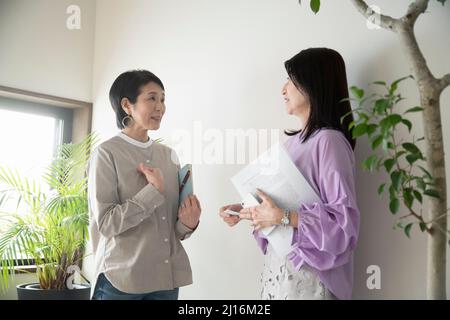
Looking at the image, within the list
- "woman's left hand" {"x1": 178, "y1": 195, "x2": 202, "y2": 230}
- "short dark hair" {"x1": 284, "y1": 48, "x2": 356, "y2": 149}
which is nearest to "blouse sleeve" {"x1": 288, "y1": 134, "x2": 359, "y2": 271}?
"short dark hair" {"x1": 284, "y1": 48, "x2": 356, "y2": 149}

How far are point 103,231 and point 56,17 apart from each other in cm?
190

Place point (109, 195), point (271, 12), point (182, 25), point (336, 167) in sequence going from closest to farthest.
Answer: point (336, 167) < point (109, 195) < point (271, 12) < point (182, 25)

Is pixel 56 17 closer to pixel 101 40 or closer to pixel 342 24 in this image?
pixel 101 40

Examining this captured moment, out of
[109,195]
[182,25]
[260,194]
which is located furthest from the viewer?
[182,25]

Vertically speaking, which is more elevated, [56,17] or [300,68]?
[56,17]

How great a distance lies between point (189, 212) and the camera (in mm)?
1696

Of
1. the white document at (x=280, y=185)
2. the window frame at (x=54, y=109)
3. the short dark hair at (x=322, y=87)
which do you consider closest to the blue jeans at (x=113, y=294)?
the white document at (x=280, y=185)

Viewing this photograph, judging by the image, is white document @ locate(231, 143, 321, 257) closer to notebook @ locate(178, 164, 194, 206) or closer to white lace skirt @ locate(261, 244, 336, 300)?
white lace skirt @ locate(261, 244, 336, 300)

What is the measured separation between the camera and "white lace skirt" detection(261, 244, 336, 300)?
1402mm

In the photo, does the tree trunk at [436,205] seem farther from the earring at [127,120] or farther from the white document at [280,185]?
the earring at [127,120]

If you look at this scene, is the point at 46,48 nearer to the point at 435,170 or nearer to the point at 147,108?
the point at 147,108

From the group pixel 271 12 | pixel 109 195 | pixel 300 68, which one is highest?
pixel 271 12

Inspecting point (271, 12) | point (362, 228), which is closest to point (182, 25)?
point (271, 12)
